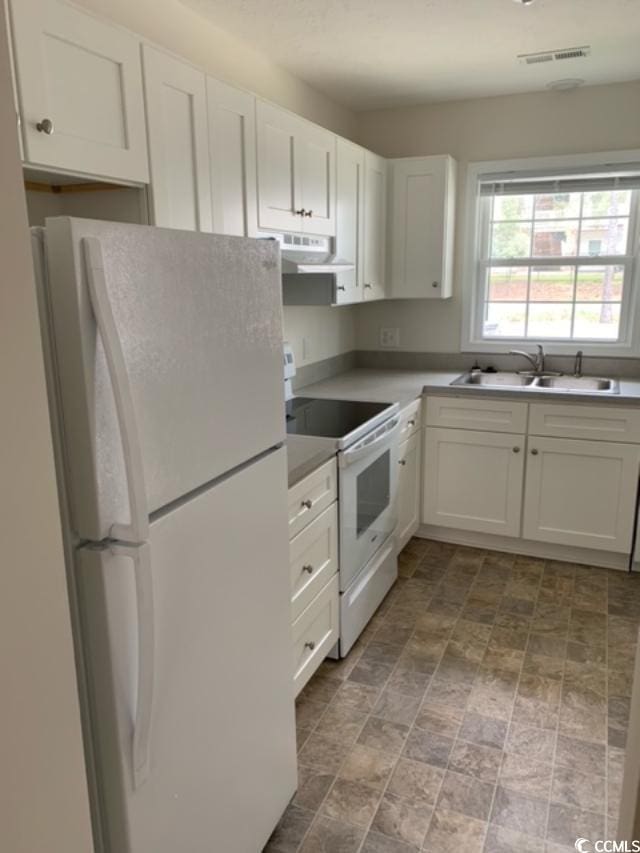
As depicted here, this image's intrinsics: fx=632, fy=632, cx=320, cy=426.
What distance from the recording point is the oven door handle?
2371 mm

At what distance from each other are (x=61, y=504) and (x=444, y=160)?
3.21m

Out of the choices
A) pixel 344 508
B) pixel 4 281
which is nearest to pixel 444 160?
pixel 344 508

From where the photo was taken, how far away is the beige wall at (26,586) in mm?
744

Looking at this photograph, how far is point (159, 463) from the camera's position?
115 cm

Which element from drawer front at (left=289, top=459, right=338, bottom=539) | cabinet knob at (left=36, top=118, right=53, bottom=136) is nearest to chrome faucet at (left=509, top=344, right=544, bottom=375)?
drawer front at (left=289, top=459, right=338, bottom=539)

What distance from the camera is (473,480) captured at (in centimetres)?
346

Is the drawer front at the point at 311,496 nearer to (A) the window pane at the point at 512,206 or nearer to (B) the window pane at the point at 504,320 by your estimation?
(B) the window pane at the point at 504,320

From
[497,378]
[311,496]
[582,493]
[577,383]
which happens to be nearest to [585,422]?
[582,493]

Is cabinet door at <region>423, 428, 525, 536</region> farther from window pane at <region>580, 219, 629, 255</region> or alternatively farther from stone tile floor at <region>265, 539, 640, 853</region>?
window pane at <region>580, 219, 629, 255</region>

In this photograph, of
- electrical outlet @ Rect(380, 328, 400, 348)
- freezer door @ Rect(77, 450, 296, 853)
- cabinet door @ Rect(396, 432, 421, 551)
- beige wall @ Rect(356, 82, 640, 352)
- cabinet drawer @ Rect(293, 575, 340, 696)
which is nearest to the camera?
freezer door @ Rect(77, 450, 296, 853)

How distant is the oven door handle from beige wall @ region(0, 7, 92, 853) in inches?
61.1

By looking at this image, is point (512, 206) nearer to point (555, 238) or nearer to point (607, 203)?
point (555, 238)

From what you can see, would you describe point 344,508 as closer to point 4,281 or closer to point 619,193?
point 4,281
